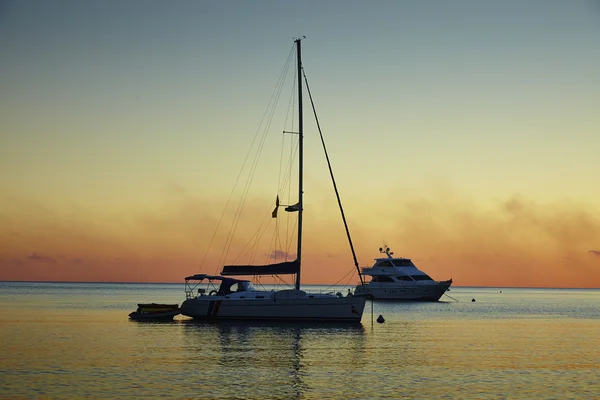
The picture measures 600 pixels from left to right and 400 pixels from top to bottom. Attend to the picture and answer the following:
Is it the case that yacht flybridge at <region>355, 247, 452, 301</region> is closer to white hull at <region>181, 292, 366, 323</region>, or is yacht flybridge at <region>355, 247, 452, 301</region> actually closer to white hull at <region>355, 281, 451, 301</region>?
white hull at <region>355, 281, 451, 301</region>

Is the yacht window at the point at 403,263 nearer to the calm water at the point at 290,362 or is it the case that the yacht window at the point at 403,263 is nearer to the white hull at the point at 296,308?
the calm water at the point at 290,362

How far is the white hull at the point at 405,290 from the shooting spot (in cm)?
10619

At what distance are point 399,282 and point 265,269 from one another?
55.3m

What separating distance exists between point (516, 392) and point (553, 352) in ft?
54.0

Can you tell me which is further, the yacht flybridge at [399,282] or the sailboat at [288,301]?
the yacht flybridge at [399,282]

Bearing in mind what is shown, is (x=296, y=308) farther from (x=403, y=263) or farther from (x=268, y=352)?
(x=403, y=263)

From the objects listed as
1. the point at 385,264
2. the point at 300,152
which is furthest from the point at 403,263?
the point at 300,152

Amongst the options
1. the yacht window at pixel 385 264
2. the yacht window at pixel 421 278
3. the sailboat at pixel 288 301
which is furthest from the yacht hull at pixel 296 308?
the yacht window at pixel 421 278

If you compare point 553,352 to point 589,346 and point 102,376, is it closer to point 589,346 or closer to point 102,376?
point 589,346

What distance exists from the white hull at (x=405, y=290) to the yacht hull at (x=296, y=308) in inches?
2021

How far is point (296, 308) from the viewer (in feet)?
178

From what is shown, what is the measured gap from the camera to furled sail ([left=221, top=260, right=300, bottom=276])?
53.2 m

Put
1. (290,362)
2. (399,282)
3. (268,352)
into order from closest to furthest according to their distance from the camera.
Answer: (290,362)
(268,352)
(399,282)

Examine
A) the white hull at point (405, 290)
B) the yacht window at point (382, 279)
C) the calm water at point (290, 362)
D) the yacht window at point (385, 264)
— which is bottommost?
the calm water at point (290, 362)
